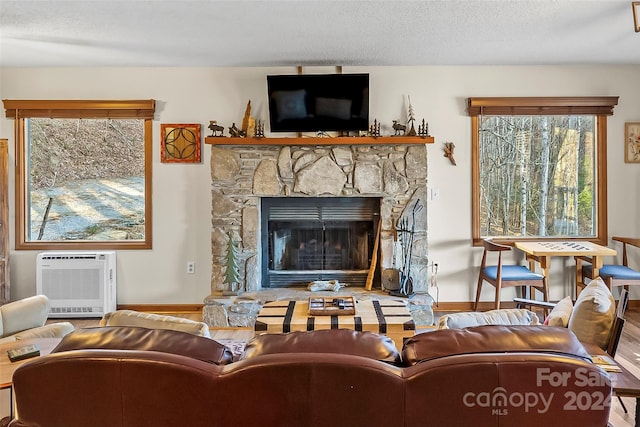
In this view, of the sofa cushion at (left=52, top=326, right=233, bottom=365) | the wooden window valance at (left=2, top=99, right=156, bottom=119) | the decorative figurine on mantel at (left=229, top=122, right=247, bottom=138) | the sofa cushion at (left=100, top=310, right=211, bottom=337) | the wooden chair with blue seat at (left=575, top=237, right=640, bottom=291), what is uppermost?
the wooden window valance at (left=2, top=99, right=156, bottom=119)

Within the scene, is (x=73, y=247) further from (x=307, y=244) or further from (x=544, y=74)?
(x=544, y=74)

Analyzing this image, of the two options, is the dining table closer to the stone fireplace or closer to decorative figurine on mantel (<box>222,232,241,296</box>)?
the stone fireplace

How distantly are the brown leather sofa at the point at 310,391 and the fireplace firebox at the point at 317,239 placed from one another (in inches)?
128

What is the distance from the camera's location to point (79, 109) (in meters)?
4.43

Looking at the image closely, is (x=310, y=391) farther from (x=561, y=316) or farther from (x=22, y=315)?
(x=22, y=315)

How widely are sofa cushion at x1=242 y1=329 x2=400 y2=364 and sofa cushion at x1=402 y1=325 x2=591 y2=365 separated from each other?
7 centimetres

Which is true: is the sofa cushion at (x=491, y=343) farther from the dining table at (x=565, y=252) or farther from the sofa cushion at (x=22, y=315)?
the dining table at (x=565, y=252)

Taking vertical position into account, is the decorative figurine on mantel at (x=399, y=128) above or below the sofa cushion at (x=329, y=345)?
above

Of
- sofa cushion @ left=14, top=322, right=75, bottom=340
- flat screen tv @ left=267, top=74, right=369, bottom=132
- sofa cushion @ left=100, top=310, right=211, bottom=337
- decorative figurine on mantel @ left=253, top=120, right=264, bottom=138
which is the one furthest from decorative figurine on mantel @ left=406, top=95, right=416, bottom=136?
sofa cushion @ left=14, top=322, right=75, bottom=340

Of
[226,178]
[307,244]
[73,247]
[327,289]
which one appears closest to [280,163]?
[226,178]

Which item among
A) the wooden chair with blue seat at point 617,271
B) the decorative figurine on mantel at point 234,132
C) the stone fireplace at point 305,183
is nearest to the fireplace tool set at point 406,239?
the stone fireplace at point 305,183

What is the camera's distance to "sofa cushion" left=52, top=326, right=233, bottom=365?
1.30m

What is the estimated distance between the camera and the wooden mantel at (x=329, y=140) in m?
4.17

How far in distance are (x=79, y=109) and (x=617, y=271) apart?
5.14 m
